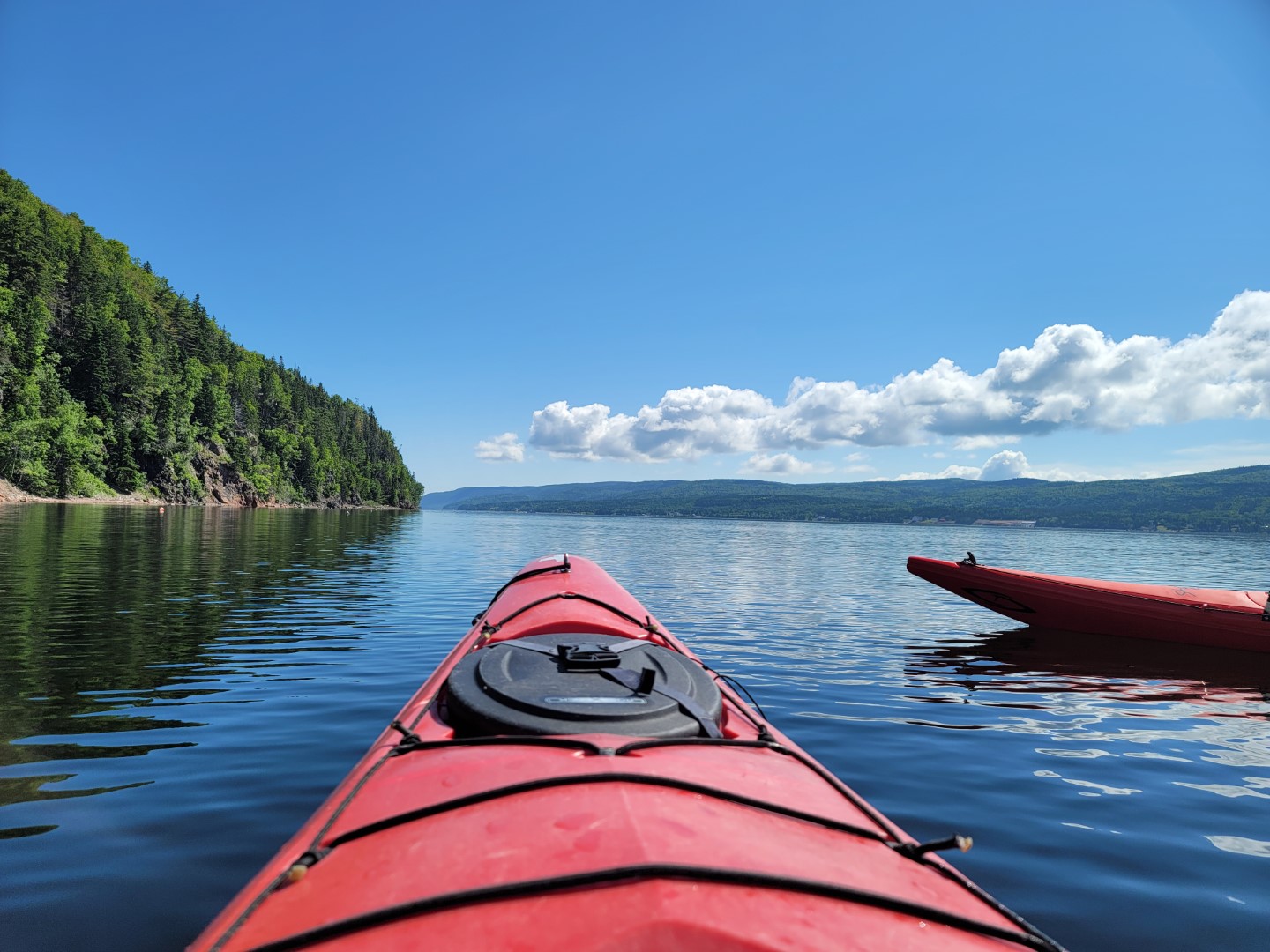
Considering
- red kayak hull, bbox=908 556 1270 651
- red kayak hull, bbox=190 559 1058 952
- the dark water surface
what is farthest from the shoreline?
red kayak hull, bbox=190 559 1058 952

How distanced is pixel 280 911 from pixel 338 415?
164 metres

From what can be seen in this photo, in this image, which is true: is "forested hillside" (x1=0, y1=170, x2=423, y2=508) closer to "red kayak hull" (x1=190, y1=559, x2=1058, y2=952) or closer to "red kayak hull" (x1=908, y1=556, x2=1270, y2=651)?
"red kayak hull" (x1=908, y1=556, x2=1270, y2=651)

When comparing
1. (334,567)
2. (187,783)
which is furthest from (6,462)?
(187,783)

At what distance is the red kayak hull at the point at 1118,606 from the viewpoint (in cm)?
1248

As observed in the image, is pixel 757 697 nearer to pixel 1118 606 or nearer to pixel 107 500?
pixel 1118 606

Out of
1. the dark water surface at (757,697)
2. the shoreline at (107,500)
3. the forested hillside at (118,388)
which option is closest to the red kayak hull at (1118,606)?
the dark water surface at (757,697)

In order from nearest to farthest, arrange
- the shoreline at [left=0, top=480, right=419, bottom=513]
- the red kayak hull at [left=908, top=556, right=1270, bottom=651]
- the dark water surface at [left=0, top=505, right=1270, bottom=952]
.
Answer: the dark water surface at [left=0, top=505, right=1270, bottom=952]
the red kayak hull at [left=908, top=556, right=1270, bottom=651]
the shoreline at [left=0, top=480, right=419, bottom=513]

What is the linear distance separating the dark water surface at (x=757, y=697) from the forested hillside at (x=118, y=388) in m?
58.2

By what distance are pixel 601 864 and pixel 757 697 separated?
7165 mm

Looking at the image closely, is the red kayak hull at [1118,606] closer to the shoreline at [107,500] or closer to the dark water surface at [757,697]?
the dark water surface at [757,697]

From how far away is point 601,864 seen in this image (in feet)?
6.40

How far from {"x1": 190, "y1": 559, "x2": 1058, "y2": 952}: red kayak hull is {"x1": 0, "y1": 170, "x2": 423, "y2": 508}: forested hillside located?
237 ft

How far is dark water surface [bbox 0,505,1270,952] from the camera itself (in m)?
4.02

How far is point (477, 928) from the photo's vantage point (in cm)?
175
